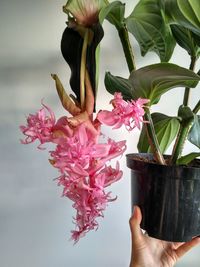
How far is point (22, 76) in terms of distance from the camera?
0.77 metres

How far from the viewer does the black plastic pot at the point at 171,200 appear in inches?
19.4

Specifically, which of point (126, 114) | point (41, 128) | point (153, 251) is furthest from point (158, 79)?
point (153, 251)

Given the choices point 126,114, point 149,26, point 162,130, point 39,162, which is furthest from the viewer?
point 39,162

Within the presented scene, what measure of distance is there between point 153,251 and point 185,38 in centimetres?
47

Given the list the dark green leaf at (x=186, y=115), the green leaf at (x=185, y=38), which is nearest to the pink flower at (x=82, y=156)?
the dark green leaf at (x=186, y=115)

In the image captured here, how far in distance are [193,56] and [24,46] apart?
0.46 metres

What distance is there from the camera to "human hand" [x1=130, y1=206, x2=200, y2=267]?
61 centimetres

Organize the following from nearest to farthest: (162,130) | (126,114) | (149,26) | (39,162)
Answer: (126,114), (149,26), (162,130), (39,162)

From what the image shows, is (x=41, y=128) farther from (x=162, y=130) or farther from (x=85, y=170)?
(x=162, y=130)

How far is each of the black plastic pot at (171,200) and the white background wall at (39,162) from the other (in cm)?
29

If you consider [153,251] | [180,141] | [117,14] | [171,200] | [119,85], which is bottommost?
[153,251]

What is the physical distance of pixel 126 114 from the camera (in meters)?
0.38

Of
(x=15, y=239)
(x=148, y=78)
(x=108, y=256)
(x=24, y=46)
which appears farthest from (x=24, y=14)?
(x=108, y=256)

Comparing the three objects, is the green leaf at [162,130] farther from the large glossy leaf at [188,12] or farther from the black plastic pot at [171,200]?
the large glossy leaf at [188,12]
